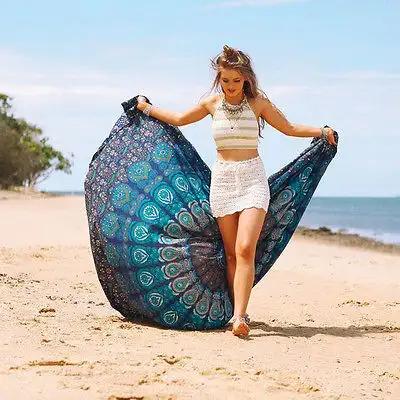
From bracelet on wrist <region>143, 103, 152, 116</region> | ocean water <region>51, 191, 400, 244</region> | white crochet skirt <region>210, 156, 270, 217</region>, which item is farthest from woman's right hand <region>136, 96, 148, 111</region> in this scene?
ocean water <region>51, 191, 400, 244</region>

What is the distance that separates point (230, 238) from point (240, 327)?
0.70 metres

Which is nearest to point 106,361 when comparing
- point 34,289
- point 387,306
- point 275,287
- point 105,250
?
point 105,250

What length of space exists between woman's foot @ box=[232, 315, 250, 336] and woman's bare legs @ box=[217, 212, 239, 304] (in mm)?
424

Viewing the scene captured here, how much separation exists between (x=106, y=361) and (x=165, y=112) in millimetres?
2354

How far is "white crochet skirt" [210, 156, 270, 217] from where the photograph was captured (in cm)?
645

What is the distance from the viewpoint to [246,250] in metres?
6.38

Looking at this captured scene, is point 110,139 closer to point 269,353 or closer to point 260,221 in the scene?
point 260,221

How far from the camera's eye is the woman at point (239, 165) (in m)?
6.40

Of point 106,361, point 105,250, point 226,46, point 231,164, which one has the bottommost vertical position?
point 106,361

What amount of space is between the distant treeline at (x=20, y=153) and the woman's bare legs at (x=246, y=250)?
40.1m

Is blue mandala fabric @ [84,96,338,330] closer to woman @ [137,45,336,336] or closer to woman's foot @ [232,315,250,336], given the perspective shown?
woman @ [137,45,336,336]

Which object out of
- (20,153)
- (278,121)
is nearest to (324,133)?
(278,121)

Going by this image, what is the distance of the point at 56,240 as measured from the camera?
15.5 m

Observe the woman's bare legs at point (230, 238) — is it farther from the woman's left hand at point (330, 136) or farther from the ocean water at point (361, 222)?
the ocean water at point (361, 222)
